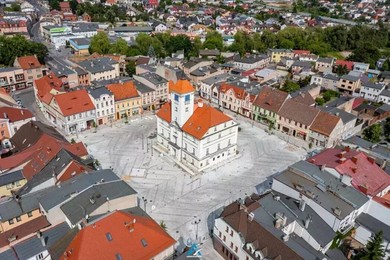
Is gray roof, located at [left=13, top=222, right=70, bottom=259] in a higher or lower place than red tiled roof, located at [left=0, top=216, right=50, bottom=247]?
higher

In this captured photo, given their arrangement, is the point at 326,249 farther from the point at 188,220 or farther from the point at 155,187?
the point at 155,187

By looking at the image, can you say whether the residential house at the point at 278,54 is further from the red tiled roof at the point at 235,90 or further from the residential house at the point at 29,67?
the residential house at the point at 29,67

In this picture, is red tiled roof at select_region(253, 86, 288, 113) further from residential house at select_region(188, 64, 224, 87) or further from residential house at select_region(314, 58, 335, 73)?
residential house at select_region(314, 58, 335, 73)

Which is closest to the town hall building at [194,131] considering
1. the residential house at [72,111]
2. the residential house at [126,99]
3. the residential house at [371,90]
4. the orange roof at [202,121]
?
the orange roof at [202,121]

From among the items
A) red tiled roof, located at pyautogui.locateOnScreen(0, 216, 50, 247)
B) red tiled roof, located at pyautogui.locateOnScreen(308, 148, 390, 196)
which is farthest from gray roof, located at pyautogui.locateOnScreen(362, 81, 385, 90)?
red tiled roof, located at pyautogui.locateOnScreen(0, 216, 50, 247)

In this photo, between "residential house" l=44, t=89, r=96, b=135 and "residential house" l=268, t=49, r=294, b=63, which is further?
"residential house" l=268, t=49, r=294, b=63

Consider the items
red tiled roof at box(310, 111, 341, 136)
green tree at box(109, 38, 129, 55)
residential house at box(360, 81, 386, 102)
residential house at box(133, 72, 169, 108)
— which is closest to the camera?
red tiled roof at box(310, 111, 341, 136)
